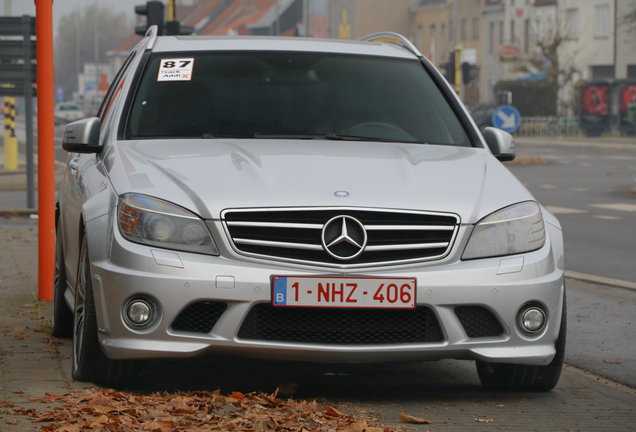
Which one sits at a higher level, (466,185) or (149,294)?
(466,185)

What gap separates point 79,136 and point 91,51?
530 feet

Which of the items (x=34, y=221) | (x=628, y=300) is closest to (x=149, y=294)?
(x=628, y=300)

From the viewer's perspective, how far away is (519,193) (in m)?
4.87

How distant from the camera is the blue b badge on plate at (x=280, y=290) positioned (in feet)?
14.4

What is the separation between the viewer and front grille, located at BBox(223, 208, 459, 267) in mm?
4461

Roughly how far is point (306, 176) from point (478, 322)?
0.95 metres

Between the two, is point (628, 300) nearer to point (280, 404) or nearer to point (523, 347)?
point (523, 347)

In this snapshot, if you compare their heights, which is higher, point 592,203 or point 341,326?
point 341,326

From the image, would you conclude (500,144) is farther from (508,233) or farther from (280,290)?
(280,290)

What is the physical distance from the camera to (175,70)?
590 cm

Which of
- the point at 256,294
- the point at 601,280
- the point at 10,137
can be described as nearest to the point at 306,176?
the point at 256,294

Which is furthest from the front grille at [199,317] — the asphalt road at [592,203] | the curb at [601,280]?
the asphalt road at [592,203]

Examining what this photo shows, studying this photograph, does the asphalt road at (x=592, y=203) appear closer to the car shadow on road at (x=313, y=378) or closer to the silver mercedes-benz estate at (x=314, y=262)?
the car shadow on road at (x=313, y=378)

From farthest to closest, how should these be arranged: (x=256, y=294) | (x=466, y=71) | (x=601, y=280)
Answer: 1. (x=466, y=71)
2. (x=601, y=280)
3. (x=256, y=294)
